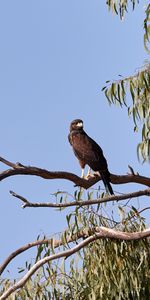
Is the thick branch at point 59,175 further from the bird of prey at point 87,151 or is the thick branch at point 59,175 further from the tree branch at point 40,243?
the tree branch at point 40,243

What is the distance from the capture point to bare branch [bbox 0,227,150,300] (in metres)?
5.67

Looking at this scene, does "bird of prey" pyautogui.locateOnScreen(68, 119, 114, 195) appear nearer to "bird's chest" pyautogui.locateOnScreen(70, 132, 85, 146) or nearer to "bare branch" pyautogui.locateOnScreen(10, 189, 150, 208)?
"bird's chest" pyautogui.locateOnScreen(70, 132, 85, 146)

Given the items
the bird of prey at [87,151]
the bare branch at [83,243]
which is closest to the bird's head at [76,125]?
the bird of prey at [87,151]

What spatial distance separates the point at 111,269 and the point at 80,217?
0.40 metres

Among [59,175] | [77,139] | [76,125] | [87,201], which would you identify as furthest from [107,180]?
[76,125]

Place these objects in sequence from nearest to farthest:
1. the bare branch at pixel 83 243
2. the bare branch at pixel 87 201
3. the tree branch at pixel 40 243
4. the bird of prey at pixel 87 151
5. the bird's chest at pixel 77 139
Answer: the bare branch at pixel 87 201 < the bare branch at pixel 83 243 < the tree branch at pixel 40 243 < the bird of prey at pixel 87 151 < the bird's chest at pixel 77 139

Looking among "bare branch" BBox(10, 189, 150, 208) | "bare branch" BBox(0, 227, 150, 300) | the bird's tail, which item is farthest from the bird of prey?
"bare branch" BBox(0, 227, 150, 300)

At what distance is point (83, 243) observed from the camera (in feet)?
18.7

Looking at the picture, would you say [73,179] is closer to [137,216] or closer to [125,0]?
[137,216]

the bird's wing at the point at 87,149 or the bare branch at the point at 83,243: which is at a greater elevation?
the bird's wing at the point at 87,149

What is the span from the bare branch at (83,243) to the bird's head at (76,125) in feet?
5.37

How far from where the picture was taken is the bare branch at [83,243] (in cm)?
567

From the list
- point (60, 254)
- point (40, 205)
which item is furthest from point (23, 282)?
point (40, 205)

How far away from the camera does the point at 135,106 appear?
22.1 ft
